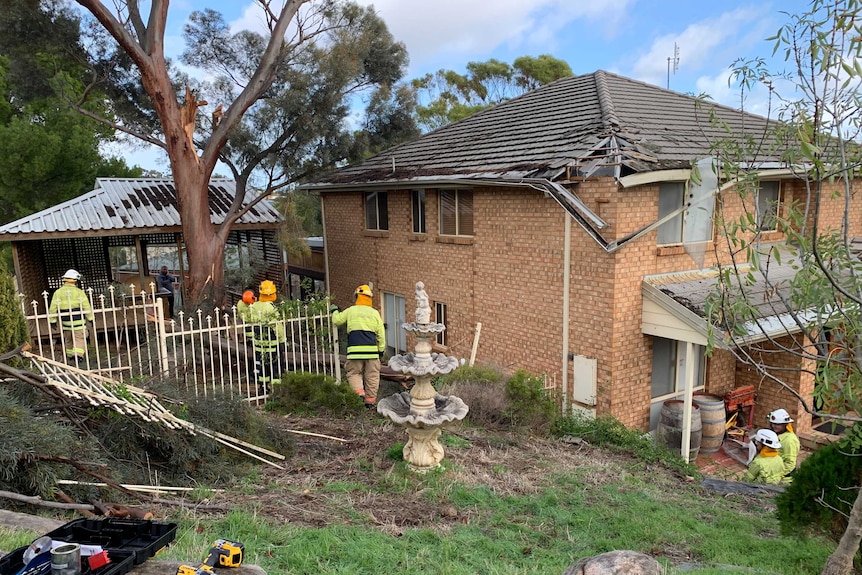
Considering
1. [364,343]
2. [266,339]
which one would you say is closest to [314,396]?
[364,343]

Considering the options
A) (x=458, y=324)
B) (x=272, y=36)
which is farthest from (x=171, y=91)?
(x=458, y=324)

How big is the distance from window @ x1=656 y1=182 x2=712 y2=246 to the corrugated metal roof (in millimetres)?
10141

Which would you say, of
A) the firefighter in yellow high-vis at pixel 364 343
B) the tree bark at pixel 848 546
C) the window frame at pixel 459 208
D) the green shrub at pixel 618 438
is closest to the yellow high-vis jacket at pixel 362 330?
the firefighter in yellow high-vis at pixel 364 343

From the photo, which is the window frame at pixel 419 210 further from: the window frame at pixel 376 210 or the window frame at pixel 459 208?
the window frame at pixel 376 210

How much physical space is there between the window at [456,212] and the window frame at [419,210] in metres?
0.62

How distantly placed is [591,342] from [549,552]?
17.3 feet

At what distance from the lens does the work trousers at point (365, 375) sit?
977 cm

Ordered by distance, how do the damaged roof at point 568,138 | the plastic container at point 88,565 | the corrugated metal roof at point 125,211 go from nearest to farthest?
the plastic container at point 88,565 → the damaged roof at point 568,138 → the corrugated metal roof at point 125,211

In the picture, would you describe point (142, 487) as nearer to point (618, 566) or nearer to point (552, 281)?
point (618, 566)

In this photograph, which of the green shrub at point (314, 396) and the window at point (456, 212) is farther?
the window at point (456, 212)

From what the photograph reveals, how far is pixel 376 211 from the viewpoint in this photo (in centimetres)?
1511

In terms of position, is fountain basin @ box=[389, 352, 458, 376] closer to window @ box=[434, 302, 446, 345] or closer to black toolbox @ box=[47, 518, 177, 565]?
black toolbox @ box=[47, 518, 177, 565]

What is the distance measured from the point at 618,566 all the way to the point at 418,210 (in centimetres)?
1077

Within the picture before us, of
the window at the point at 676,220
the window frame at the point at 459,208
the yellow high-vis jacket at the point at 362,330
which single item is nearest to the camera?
the yellow high-vis jacket at the point at 362,330
